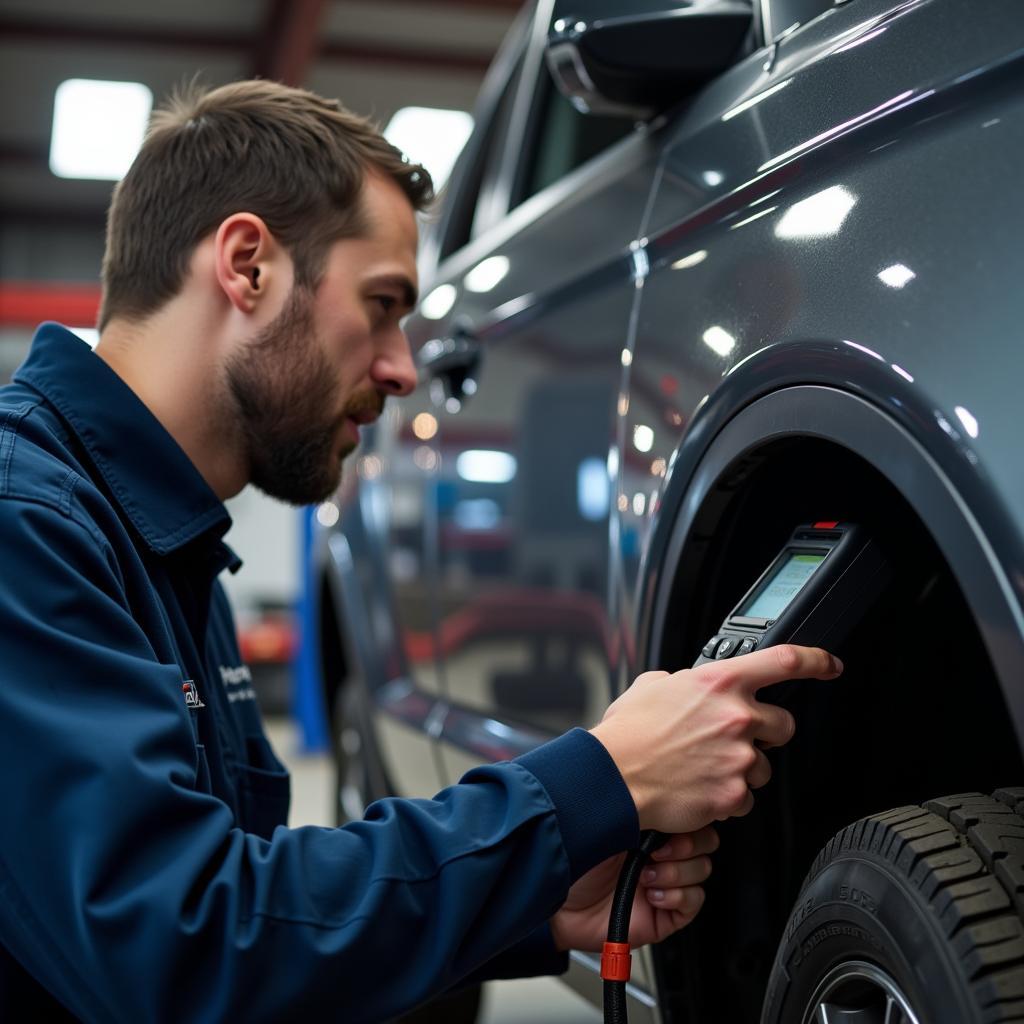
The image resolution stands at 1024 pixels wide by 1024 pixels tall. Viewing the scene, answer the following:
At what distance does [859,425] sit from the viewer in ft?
2.87

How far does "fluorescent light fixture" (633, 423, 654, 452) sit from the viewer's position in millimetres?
1188

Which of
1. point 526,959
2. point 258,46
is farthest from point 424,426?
point 258,46

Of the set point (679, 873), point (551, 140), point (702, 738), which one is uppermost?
point (551, 140)

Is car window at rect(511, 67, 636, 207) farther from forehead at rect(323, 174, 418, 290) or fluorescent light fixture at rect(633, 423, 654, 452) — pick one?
fluorescent light fixture at rect(633, 423, 654, 452)

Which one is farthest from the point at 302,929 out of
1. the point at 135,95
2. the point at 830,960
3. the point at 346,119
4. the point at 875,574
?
the point at 135,95

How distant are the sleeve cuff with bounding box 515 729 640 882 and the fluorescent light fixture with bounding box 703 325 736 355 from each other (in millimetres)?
336

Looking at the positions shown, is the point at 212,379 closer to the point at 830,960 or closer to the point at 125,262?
the point at 125,262

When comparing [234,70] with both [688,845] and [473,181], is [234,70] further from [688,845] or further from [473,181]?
[688,845]

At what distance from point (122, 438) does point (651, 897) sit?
1.95 ft

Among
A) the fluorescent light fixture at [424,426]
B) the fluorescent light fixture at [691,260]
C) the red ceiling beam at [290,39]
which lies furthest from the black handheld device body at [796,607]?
the red ceiling beam at [290,39]

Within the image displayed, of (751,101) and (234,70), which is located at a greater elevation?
(234,70)

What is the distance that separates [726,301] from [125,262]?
62cm

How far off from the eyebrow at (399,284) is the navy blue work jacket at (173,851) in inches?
16.1

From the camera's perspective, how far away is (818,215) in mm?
952
